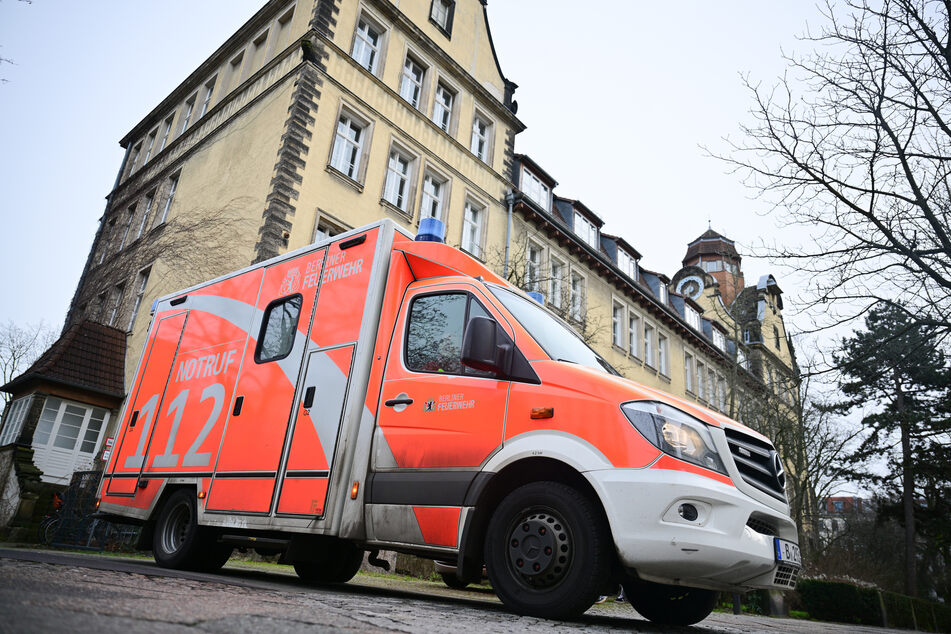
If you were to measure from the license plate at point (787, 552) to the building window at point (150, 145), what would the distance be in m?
25.5

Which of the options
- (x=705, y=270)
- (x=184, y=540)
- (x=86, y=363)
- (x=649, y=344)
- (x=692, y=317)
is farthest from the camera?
(x=705, y=270)

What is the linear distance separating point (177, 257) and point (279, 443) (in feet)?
45.7

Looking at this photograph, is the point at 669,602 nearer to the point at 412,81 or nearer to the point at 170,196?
the point at 412,81

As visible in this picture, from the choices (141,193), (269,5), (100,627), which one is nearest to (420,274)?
(100,627)

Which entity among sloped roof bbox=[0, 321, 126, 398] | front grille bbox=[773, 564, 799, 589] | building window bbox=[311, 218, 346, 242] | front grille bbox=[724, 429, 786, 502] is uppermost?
building window bbox=[311, 218, 346, 242]

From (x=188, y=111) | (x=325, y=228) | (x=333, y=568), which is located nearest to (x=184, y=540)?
(x=333, y=568)

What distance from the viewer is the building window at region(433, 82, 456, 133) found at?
65.2ft

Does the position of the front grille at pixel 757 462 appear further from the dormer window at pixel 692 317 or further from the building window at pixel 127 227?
the dormer window at pixel 692 317

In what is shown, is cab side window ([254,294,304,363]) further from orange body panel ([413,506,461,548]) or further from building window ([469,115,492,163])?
building window ([469,115,492,163])

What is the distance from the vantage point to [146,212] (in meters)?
21.7

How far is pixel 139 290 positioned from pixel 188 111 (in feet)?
24.6

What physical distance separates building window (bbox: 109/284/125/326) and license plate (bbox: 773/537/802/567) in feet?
66.5

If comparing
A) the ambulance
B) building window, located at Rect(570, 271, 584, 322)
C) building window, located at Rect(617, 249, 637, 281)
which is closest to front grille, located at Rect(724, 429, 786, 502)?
the ambulance

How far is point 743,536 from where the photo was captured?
3707 mm
